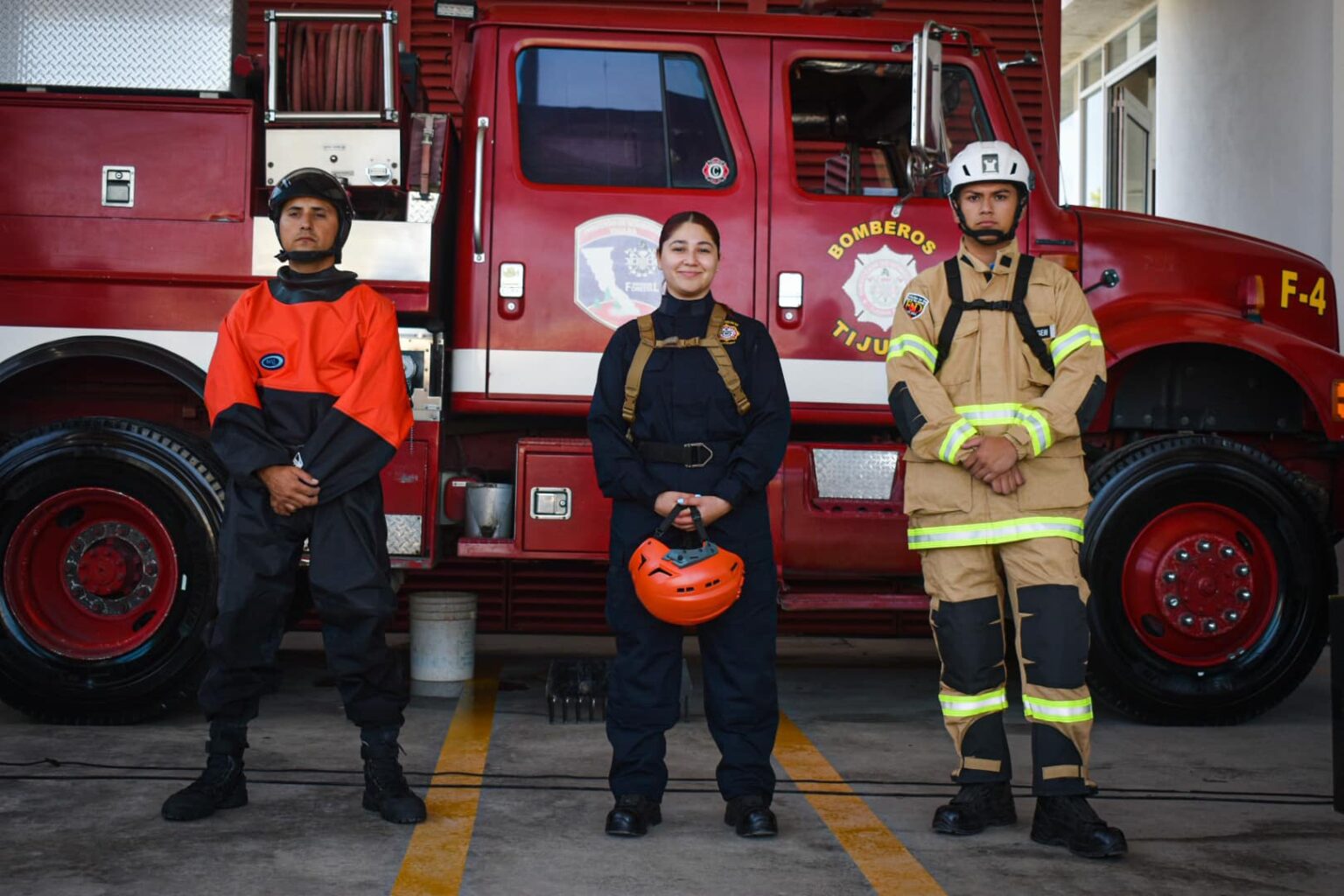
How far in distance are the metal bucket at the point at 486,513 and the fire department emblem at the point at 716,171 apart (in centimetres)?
145

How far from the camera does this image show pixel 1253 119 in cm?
988

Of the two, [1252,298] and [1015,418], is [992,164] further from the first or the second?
[1252,298]

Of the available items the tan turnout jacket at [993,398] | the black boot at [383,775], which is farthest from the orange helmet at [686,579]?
the black boot at [383,775]

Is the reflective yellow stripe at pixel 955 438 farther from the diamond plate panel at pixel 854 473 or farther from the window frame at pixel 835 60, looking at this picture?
the window frame at pixel 835 60

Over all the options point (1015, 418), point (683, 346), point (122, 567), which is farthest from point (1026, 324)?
point (122, 567)

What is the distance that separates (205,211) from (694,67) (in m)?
1.92

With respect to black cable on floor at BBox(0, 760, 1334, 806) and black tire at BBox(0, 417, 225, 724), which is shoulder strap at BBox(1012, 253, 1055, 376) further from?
black tire at BBox(0, 417, 225, 724)

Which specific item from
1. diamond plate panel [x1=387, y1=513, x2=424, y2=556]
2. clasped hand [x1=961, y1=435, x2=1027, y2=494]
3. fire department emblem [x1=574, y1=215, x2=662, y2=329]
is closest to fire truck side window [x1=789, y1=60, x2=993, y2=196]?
fire department emblem [x1=574, y1=215, x2=662, y2=329]

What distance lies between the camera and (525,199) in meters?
5.56

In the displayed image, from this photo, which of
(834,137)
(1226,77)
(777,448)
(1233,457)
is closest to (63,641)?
(777,448)

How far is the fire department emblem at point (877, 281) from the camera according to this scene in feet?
18.4

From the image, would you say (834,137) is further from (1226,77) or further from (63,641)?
(1226,77)

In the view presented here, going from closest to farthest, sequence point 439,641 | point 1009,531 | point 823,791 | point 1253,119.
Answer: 1. point 1009,531
2. point 823,791
3. point 439,641
4. point 1253,119

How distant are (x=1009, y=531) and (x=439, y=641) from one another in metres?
2.98
